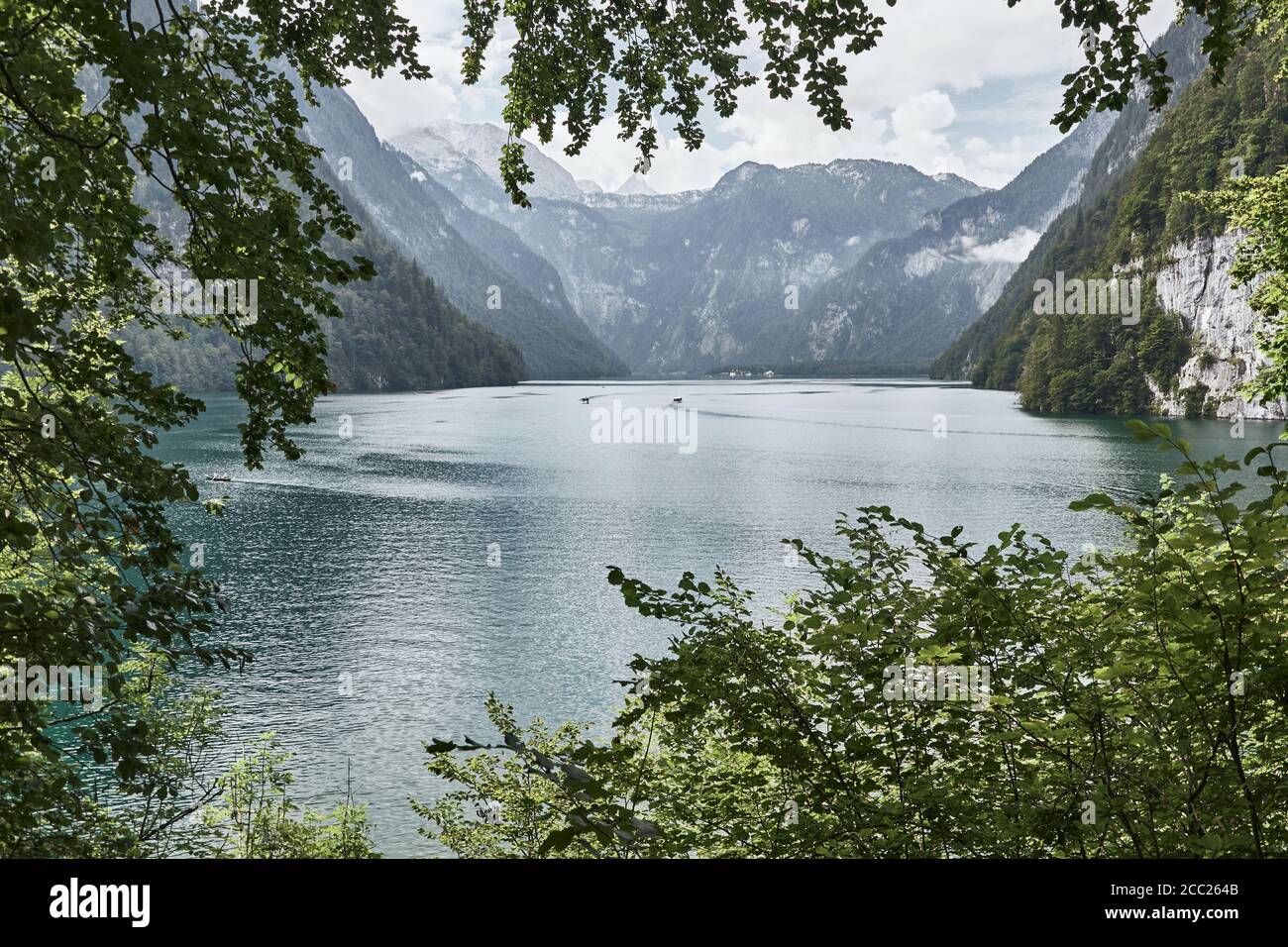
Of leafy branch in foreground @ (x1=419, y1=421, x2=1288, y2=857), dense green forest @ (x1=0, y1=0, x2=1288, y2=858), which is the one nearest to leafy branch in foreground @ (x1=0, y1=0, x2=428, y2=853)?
dense green forest @ (x1=0, y1=0, x2=1288, y2=858)

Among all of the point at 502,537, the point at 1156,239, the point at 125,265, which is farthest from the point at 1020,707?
the point at 1156,239

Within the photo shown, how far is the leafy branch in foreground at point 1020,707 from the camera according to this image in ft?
15.0

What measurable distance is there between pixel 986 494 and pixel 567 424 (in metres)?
64.9

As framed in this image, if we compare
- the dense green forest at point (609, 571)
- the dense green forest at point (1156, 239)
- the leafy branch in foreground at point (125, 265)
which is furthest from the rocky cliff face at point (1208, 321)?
the leafy branch in foreground at point (125, 265)

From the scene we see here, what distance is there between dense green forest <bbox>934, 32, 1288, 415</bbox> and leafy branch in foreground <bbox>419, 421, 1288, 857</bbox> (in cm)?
10479

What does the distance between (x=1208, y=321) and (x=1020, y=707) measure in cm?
13294

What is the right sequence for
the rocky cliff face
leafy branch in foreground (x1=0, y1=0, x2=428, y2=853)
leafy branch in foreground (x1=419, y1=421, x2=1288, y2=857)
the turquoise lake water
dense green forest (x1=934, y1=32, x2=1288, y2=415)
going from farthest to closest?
the rocky cliff face
dense green forest (x1=934, y1=32, x2=1288, y2=415)
the turquoise lake water
leafy branch in foreground (x1=419, y1=421, x2=1288, y2=857)
leafy branch in foreground (x1=0, y1=0, x2=428, y2=853)

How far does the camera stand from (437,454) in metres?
77.1

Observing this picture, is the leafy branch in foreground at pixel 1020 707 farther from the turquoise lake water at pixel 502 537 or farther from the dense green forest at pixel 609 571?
the turquoise lake water at pixel 502 537

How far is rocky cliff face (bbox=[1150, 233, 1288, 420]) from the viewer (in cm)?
10625

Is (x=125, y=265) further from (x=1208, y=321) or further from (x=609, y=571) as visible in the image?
(x=1208, y=321)

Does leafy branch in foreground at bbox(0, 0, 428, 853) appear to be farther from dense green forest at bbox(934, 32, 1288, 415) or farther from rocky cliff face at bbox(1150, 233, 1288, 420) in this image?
rocky cliff face at bbox(1150, 233, 1288, 420)
